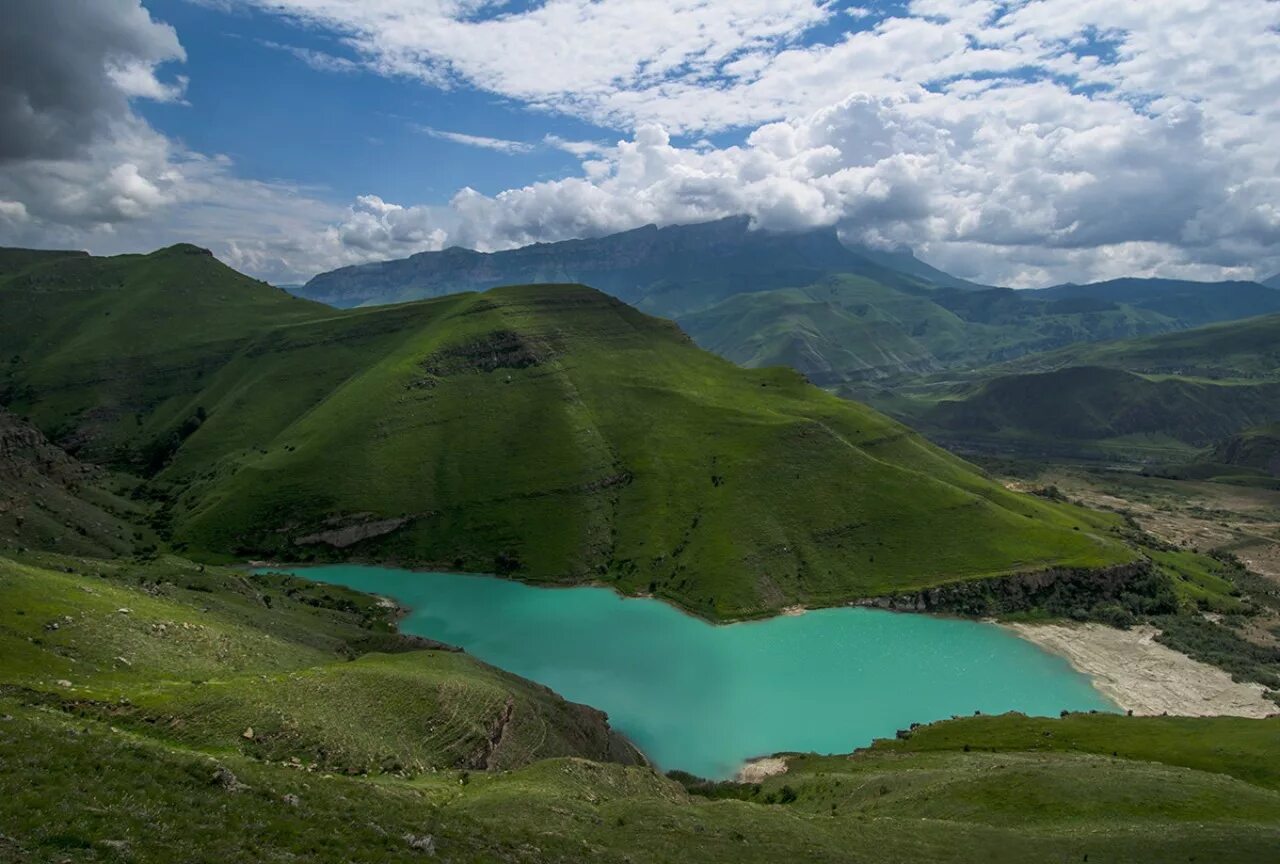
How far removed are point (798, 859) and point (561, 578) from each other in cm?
9201

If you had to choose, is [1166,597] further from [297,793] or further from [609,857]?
[297,793]

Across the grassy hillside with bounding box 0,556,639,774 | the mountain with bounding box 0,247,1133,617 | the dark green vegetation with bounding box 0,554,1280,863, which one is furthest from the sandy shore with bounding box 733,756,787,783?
the mountain with bounding box 0,247,1133,617

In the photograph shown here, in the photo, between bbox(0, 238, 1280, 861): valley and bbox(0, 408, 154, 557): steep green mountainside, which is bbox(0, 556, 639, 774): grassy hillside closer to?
bbox(0, 238, 1280, 861): valley

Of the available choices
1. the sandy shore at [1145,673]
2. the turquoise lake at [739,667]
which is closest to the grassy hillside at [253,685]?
the turquoise lake at [739,667]

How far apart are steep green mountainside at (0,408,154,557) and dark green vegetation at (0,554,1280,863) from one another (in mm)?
28154

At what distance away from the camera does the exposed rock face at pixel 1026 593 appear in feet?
373

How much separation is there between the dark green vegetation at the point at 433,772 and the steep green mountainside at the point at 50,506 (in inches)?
1108

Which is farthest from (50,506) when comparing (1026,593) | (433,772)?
(1026,593)

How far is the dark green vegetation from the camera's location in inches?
993

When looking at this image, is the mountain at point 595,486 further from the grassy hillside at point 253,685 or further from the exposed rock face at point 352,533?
the grassy hillside at point 253,685

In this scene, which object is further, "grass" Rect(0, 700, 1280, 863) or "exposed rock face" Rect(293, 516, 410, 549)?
"exposed rock face" Rect(293, 516, 410, 549)

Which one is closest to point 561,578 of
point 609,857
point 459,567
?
point 459,567

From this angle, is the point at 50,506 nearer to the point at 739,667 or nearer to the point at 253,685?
the point at 253,685

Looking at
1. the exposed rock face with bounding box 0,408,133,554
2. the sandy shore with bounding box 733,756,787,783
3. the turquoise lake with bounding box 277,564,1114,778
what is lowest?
the sandy shore with bounding box 733,756,787,783
